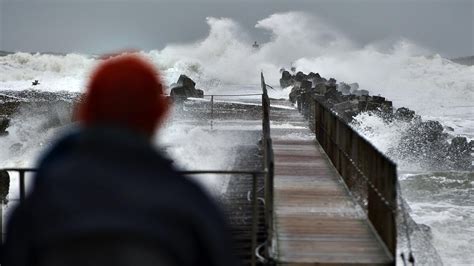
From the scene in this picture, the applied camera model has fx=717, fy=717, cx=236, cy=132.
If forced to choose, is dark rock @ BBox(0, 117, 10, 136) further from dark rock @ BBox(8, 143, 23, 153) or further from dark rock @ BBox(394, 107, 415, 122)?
dark rock @ BBox(394, 107, 415, 122)

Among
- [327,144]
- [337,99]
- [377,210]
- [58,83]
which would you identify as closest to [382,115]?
[337,99]

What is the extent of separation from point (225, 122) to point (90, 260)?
71.8ft

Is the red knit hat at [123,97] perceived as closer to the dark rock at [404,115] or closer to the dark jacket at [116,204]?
the dark jacket at [116,204]

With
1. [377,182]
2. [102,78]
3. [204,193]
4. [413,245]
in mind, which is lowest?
[413,245]

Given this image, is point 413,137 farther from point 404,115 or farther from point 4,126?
point 4,126

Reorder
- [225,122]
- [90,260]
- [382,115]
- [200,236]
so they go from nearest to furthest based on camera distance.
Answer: [90,260], [200,236], [225,122], [382,115]

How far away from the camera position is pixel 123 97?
7.72ft

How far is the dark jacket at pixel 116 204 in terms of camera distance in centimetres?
219

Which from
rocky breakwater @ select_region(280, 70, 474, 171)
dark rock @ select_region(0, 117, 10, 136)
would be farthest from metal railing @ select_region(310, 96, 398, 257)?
dark rock @ select_region(0, 117, 10, 136)

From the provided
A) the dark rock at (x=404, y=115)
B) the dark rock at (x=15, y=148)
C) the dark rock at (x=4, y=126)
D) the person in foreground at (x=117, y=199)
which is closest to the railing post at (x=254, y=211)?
the person in foreground at (x=117, y=199)

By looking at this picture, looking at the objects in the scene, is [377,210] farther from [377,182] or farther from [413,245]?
[413,245]

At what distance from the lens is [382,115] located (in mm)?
31922

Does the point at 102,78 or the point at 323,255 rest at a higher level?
the point at 102,78

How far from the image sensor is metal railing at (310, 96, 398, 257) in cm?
736
